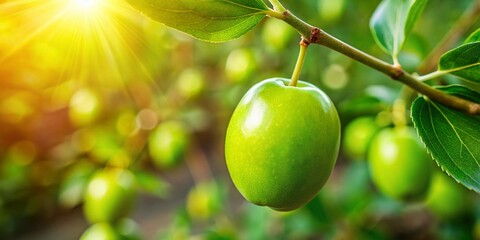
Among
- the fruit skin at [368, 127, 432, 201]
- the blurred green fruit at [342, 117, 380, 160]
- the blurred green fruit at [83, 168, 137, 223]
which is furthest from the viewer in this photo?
the blurred green fruit at [342, 117, 380, 160]

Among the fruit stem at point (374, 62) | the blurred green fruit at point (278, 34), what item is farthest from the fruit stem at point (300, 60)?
the blurred green fruit at point (278, 34)

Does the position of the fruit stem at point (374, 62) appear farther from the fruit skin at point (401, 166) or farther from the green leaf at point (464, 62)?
the fruit skin at point (401, 166)

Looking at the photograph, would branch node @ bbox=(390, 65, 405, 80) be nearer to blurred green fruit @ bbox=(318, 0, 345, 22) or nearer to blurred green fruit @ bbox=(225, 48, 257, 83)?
blurred green fruit @ bbox=(318, 0, 345, 22)

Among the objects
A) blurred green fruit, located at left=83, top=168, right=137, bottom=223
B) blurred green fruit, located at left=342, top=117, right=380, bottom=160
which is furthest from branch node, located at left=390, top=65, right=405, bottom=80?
blurred green fruit, located at left=83, top=168, right=137, bottom=223

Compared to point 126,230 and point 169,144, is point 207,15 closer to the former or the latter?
point 126,230

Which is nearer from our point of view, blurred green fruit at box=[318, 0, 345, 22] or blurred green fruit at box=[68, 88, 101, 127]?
blurred green fruit at box=[318, 0, 345, 22]

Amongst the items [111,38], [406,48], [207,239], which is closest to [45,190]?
[111,38]
